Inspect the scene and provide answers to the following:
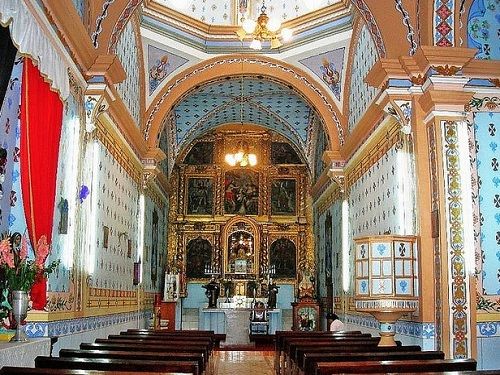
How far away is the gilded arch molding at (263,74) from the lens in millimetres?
15383

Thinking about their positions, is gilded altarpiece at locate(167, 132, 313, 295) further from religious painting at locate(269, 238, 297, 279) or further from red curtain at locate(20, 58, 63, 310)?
red curtain at locate(20, 58, 63, 310)

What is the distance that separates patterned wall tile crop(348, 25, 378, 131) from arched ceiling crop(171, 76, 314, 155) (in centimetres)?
373

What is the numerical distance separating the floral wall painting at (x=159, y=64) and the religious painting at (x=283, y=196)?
860cm

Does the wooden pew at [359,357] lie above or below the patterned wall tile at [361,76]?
below

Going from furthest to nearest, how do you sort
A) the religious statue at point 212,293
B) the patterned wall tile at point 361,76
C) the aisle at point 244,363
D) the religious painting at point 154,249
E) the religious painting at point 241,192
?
the religious painting at point 241,192, the religious statue at point 212,293, the religious painting at point 154,249, the patterned wall tile at point 361,76, the aisle at point 244,363

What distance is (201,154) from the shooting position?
23.1 m

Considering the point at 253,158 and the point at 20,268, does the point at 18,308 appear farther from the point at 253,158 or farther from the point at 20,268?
the point at 253,158

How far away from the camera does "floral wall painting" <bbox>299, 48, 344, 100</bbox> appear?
1488cm

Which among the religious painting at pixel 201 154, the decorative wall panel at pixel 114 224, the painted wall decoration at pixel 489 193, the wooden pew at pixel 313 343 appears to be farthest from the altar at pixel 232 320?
the painted wall decoration at pixel 489 193

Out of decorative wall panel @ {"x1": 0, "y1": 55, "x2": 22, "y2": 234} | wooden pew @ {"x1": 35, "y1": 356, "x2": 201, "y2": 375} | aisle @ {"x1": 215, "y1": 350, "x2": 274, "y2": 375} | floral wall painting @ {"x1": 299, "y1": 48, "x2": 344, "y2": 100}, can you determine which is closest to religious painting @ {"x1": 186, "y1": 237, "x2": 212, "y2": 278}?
aisle @ {"x1": 215, "y1": 350, "x2": 274, "y2": 375}

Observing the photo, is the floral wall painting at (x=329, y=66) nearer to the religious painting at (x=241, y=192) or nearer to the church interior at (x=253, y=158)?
the church interior at (x=253, y=158)

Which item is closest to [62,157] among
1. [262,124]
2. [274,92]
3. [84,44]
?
[84,44]

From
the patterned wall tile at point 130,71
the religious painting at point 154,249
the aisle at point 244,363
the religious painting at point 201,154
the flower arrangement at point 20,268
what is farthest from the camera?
the religious painting at point 201,154

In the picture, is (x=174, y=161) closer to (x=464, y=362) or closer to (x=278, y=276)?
(x=278, y=276)
